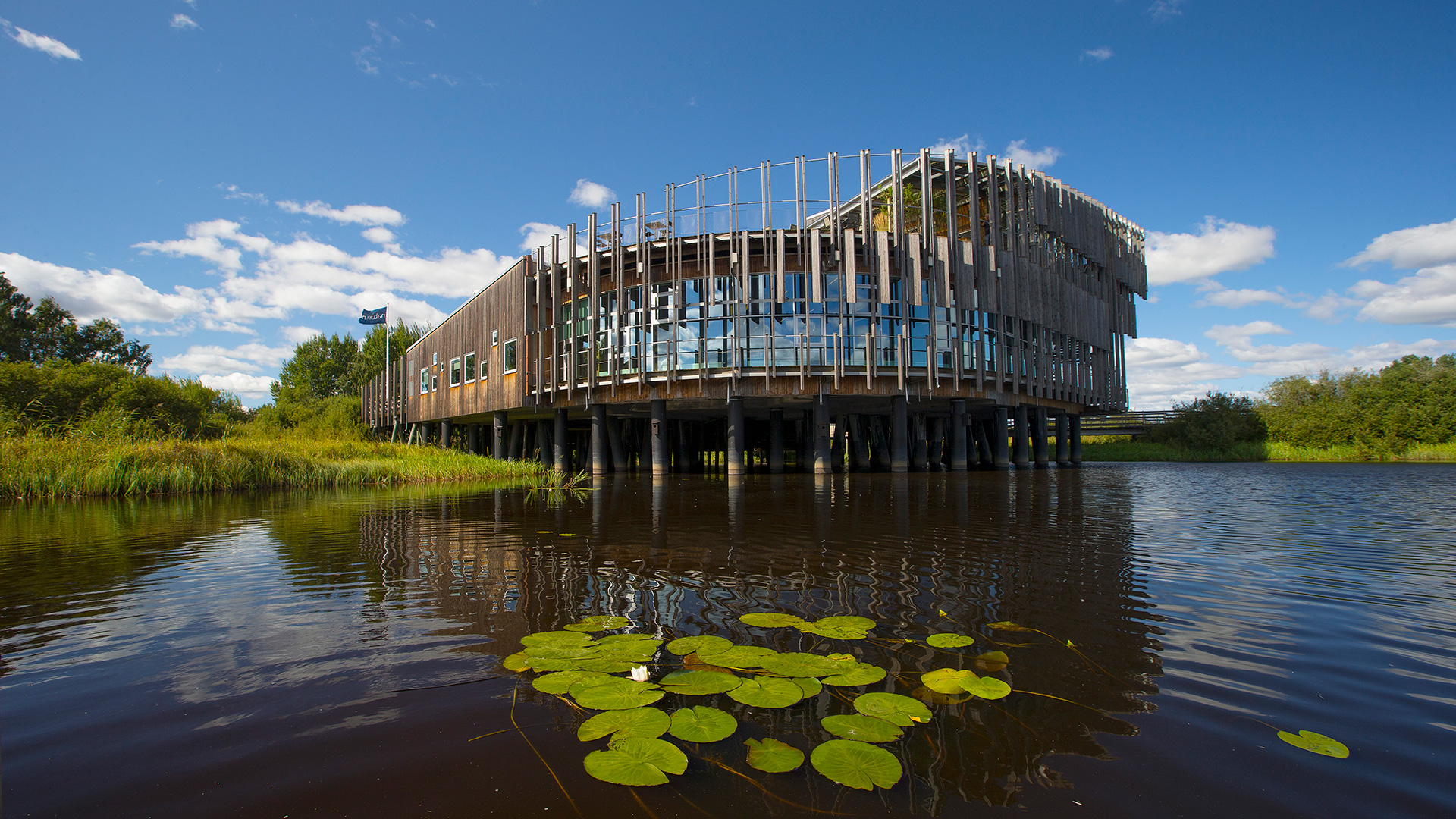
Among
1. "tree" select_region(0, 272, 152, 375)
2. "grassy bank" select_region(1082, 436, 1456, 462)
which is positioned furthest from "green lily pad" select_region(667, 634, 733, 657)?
"tree" select_region(0, 272, 152, 375)

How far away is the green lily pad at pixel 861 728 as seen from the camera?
2.39 metres

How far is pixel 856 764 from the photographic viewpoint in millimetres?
2172

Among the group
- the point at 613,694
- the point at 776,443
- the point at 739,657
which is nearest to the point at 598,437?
the point at 776,443

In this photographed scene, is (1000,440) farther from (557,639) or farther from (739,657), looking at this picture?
(557,639)

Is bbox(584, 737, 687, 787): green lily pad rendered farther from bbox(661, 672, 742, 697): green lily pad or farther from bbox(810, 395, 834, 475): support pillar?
bbox(810, 395, 834, 475): support pillar

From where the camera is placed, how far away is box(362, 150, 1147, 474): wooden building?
69.1 ft

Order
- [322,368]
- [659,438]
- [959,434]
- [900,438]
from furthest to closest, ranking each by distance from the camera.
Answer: [322,368] → [959,434] → [659,438] → [900,438]

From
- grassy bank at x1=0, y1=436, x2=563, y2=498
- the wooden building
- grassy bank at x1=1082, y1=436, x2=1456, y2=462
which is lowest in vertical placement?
grassy bank at x1=1082, y1=436, x2=1456, y2=462

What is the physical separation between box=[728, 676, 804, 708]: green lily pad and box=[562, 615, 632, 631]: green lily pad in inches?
50.5

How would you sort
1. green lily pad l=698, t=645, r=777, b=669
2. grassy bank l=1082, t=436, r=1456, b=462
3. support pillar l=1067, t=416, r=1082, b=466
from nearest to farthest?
green lily pad l=698, t=645, r=777, b=669
support pillar l=1067, t=416, r=1082, b=466
grassy bank l=1082, t=436, r=1456, b=462

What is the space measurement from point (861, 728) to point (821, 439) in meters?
18.6

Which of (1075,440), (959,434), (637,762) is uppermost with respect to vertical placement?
(959,434)

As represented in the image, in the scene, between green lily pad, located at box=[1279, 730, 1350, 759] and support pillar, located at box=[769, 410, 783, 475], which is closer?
green lily pad, located at box=[1279, 730, 1350, 759]

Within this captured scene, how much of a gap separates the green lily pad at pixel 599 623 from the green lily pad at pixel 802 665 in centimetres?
87
